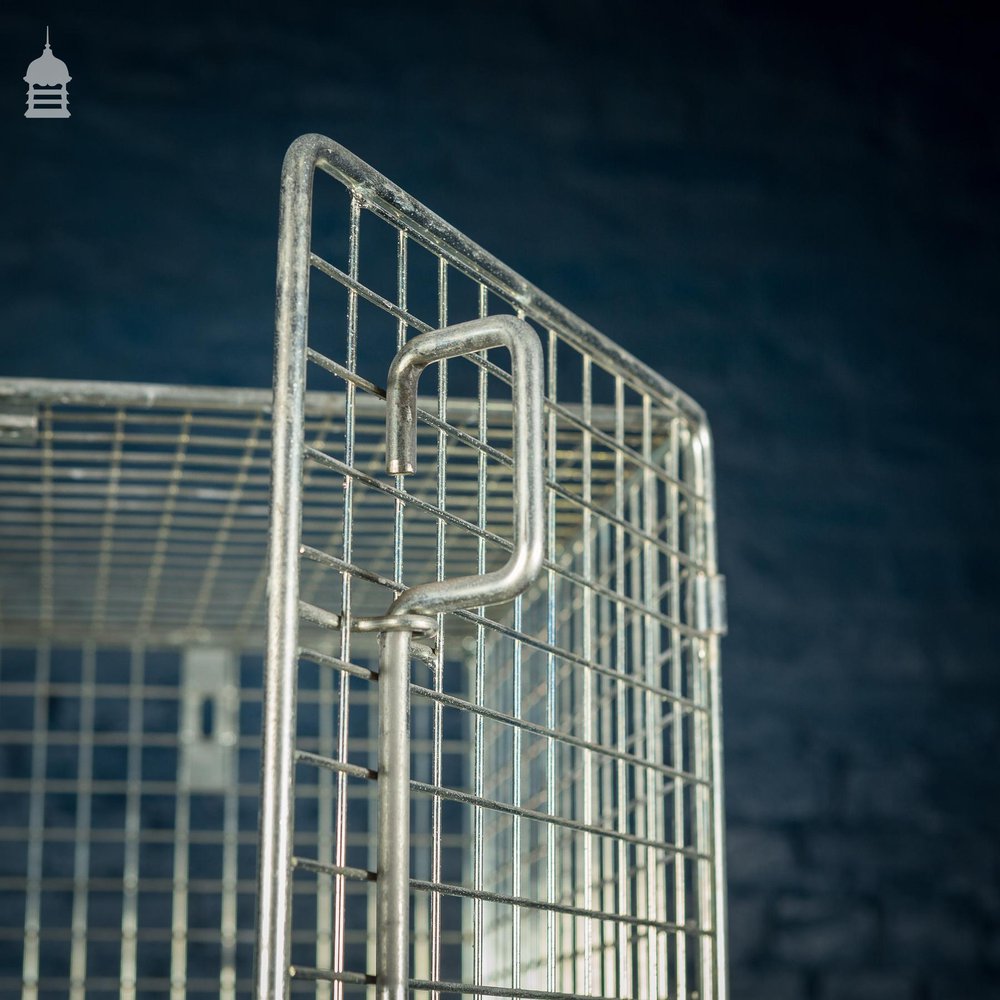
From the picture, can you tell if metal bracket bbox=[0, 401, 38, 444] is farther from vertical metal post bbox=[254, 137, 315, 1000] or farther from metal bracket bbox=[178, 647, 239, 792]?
metal bracket bbox=[178, 647, 239, 792]

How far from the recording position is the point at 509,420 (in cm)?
115

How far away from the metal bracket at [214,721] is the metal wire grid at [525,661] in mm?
125

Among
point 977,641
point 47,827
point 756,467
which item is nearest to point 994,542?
point 977,641

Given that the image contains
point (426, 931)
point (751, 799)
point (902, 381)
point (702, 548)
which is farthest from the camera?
point (902, 381)

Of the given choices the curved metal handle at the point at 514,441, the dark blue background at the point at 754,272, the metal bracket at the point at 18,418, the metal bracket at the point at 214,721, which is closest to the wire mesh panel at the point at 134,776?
the metal bracket at the point at 214,721

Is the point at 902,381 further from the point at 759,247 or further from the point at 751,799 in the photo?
the point at 751,799

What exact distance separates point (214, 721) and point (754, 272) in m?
0.97

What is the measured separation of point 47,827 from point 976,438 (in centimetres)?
135

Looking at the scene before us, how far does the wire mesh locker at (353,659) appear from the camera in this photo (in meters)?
0.72

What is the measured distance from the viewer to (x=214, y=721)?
187cm

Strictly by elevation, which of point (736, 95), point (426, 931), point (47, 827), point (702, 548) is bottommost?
point (426, 931)

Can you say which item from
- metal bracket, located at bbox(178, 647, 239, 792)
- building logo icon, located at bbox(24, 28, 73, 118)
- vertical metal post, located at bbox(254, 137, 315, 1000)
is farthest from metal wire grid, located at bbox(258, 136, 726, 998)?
building logo icon, located at bbox(24, 28, 73, 118)

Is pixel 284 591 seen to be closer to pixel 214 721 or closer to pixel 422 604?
pixel 422 604

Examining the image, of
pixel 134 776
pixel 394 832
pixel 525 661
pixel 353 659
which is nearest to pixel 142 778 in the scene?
pixel 134 776
